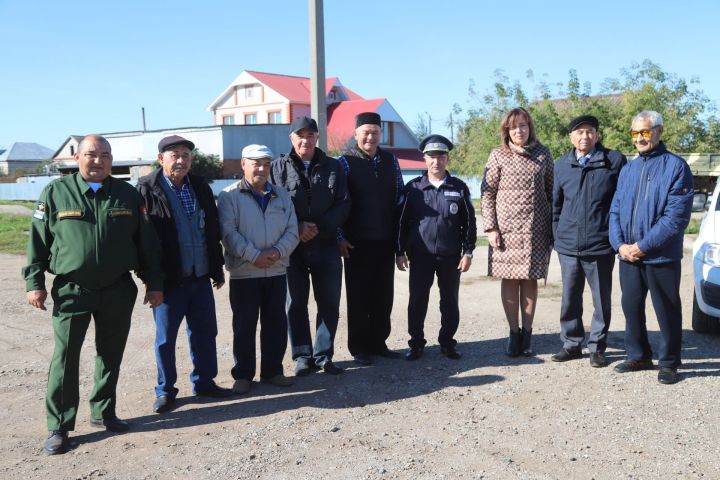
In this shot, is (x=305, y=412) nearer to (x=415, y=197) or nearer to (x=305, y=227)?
(x=305, y=227)

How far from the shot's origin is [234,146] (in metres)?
34.7

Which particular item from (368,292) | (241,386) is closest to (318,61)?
(368,292)

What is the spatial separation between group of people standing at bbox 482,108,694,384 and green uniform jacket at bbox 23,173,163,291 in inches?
127

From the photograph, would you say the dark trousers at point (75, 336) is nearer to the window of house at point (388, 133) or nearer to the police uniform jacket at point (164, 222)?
the police uniform jacket at point (164, 222)

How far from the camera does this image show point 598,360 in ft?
18.7

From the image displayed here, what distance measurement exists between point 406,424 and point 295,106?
128ft

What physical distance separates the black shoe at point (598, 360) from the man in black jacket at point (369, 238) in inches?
67.4

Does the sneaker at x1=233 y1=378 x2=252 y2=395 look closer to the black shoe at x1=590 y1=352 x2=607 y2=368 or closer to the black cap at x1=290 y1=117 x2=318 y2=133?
the black cap at x1=290 y1=117 x2=318 y2=133

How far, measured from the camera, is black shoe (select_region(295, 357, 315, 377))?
5664mm

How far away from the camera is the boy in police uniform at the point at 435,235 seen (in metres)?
5.88

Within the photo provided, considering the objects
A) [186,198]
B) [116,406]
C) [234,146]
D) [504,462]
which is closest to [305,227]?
[186,198]

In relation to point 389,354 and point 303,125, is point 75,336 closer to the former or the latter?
point 303,125

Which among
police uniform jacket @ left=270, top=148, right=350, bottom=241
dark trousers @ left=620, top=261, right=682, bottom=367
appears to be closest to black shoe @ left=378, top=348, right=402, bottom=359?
police uniform jacket @ left=270, top=148, right=350, bottom=241

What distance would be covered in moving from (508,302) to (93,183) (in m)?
Result: 3.73
